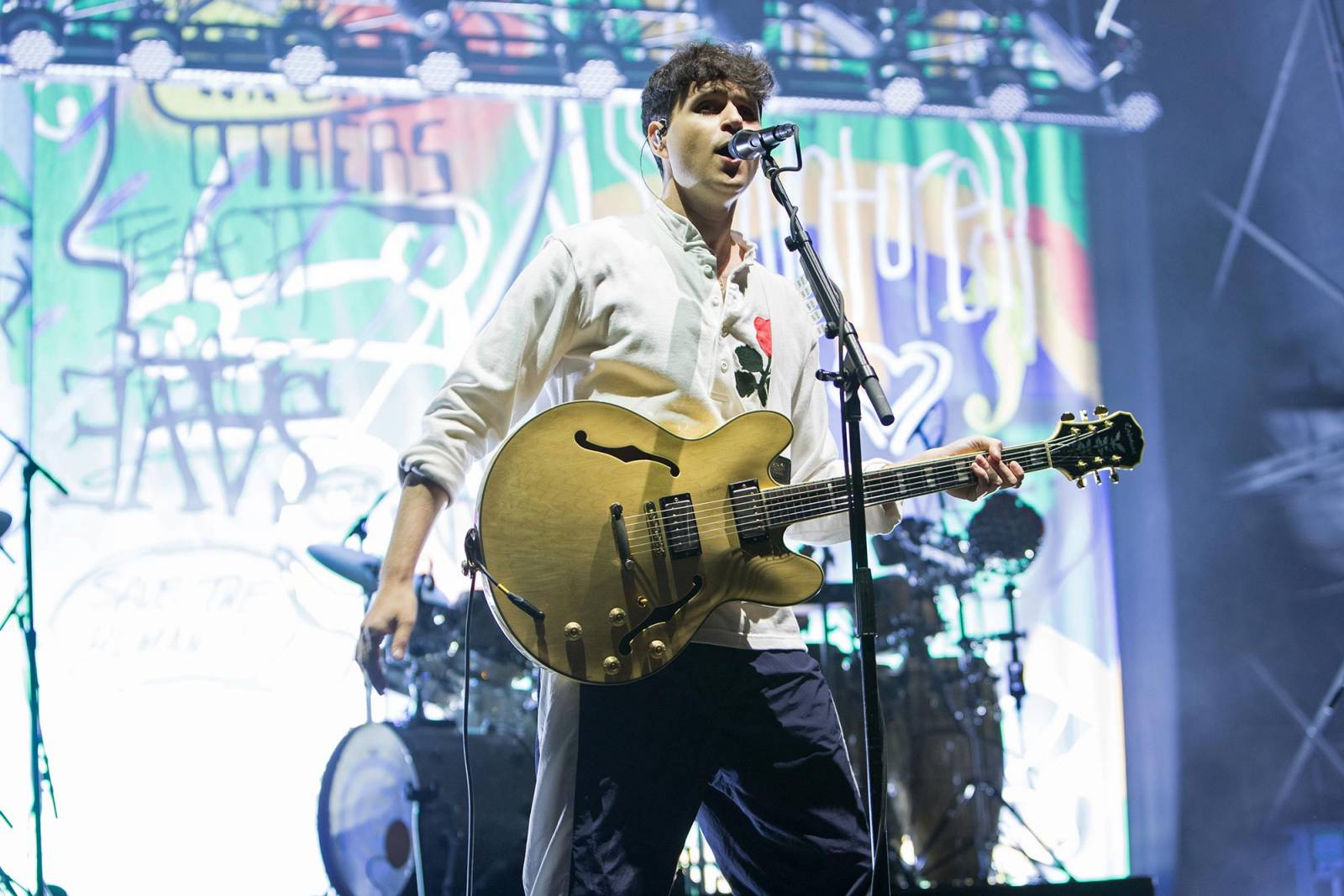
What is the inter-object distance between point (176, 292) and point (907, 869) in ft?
12.4

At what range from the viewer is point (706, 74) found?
2.21 meters

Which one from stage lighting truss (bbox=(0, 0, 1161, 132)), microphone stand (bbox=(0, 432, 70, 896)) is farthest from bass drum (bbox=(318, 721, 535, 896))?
stage lighting truss (bbox=(0, 0, 1161, 132))

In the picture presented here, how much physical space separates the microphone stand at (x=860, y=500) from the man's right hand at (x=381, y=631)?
69cm

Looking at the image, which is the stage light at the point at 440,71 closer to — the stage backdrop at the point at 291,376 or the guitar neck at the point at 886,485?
the stage backdrop at the point at 291,376

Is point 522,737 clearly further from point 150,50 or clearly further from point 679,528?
point 150,50

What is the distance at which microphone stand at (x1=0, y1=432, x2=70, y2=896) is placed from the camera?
4.06 m

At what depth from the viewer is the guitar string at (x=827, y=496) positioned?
188 centimetres

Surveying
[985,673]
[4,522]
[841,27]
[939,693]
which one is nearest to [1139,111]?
[841,27]

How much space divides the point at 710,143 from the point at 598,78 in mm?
3025

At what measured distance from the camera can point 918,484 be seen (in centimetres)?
201

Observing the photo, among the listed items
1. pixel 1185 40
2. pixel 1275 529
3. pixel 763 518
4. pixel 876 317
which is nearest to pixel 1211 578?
pixel 1275 529

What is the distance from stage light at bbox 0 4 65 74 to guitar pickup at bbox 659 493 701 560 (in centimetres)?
409

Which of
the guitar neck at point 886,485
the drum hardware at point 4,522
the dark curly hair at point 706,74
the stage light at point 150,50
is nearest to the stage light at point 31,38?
the stage light at point 150,50

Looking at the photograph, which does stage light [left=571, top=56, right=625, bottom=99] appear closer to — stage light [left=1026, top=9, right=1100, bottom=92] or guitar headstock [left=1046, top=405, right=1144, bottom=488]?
stage light [left=1026, top=9, right=1100, bottom=92]
